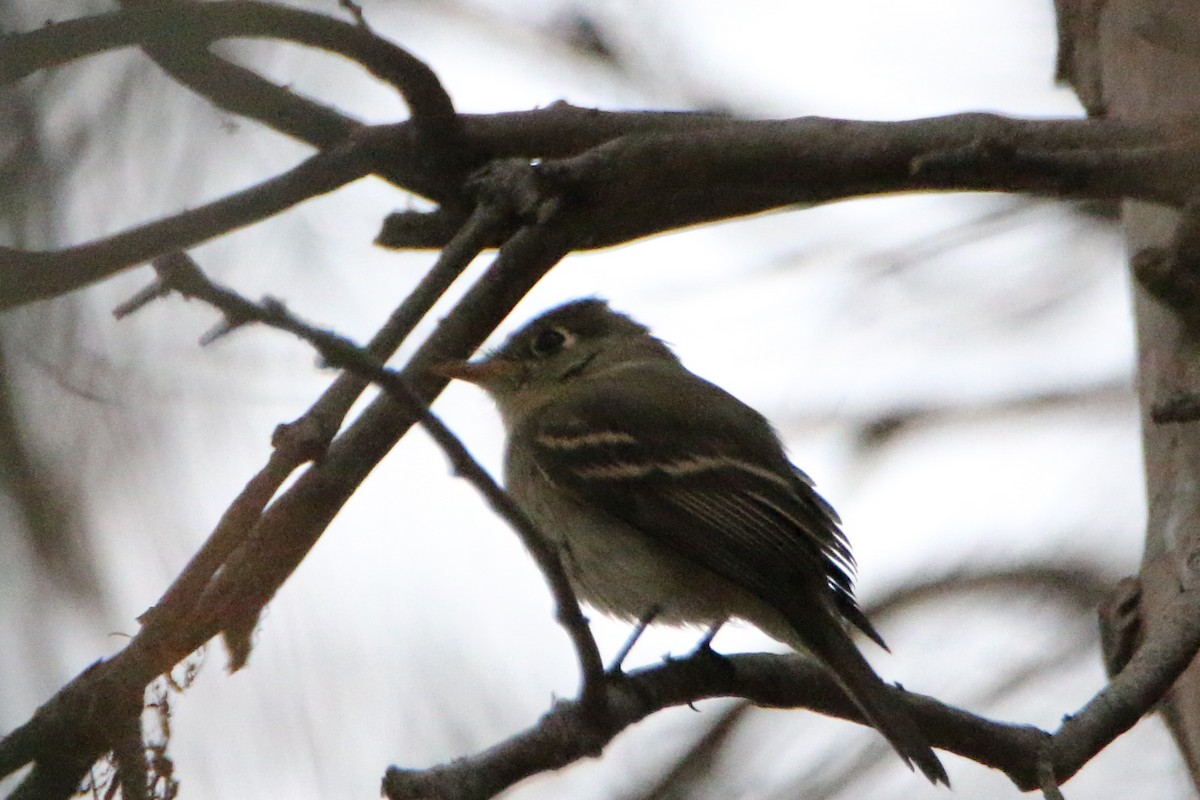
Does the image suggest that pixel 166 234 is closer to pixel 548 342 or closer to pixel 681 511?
pixel 681 511

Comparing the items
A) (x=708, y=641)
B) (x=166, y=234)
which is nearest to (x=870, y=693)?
(x=708, y=641)

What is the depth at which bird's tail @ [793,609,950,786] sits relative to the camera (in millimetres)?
3525

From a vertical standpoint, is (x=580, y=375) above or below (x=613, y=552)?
above

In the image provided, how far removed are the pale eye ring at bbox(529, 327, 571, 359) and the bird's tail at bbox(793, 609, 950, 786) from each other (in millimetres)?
1841

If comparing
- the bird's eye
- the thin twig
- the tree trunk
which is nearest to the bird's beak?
the bird's eye

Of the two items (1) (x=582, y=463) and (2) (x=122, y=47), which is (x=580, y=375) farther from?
(2) (x=122, y=47)

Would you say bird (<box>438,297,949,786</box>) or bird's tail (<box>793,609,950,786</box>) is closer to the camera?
bird's tail (<box>793,609,950,786</box>)

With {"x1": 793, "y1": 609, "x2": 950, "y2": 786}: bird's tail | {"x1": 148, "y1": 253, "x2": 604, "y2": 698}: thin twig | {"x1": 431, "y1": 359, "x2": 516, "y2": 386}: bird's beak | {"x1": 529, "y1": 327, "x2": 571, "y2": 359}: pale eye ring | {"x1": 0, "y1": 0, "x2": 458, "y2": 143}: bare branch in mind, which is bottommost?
{"x1": 793, "y1": 609, "x2": 950, "y2": 786}: bird's tail

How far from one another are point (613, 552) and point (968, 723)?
1.26 metres

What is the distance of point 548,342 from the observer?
18.5 ft

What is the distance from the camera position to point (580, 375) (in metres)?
5.57

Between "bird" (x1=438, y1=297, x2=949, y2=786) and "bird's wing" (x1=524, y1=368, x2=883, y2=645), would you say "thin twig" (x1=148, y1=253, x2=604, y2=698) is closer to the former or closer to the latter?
"bird" (x1=438, y1=297, x2=949, y2=786)

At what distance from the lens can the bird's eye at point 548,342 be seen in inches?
221

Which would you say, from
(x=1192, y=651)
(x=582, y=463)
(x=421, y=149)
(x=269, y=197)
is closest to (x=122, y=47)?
(x=269, y=197)
